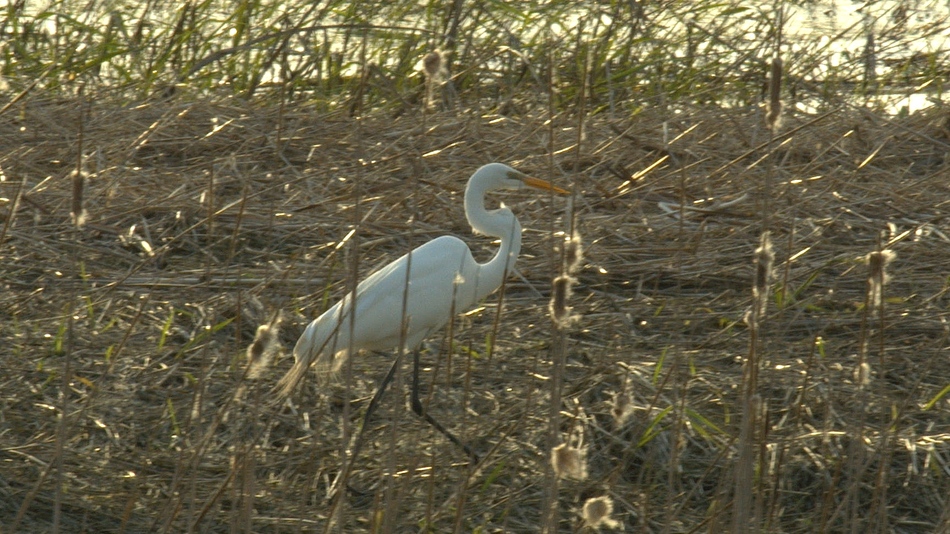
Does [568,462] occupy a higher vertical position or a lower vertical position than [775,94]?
lower

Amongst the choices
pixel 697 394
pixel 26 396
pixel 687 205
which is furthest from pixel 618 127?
pixel 26 396

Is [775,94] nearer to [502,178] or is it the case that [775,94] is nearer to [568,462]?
[568,462]

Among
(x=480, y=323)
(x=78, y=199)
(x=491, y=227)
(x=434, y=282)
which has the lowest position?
(x=480, y=323)

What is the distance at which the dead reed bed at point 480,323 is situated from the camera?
88.9 inches

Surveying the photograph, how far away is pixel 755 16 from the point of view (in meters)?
5.56

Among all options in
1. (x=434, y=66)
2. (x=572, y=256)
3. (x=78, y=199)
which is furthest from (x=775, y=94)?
(x=78, y=199)

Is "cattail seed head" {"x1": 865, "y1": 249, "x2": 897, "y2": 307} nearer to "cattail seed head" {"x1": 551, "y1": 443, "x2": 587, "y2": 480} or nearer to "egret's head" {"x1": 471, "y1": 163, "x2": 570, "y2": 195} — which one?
"cattail seed head" {"x1": 551, "y1": 443, "x2": 587, "y2": 480}

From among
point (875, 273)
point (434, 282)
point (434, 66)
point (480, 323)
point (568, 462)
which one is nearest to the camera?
Answer: point (568, 462)

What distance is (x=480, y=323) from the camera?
336 centimetres

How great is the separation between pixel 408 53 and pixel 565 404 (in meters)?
2.77

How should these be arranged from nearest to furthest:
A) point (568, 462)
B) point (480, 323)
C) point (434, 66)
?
point (568, 462), point (434, 66), point (480, 323)

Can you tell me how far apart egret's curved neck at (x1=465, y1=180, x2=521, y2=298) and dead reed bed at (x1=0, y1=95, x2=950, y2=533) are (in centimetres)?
13

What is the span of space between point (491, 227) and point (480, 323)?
1.18ft

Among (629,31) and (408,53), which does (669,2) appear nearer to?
(629,31)
